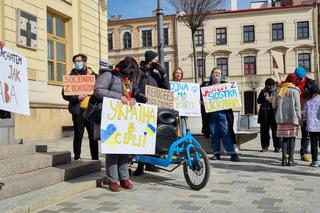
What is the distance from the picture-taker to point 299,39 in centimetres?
4550

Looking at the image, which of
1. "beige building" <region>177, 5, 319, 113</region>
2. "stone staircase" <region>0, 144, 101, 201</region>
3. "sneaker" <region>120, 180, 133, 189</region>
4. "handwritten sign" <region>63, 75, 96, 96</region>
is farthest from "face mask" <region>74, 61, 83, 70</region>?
"beige building" <region>177, 5, 319, 113</region>

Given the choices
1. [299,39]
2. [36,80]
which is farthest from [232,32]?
[36,80]

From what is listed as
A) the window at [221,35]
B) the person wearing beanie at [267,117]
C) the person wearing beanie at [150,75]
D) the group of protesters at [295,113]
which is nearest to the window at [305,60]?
the window at [221,35]

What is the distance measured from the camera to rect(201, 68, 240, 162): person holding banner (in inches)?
344

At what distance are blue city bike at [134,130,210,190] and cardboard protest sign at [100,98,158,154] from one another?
0.82 feet

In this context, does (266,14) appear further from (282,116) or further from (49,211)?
(49,211)

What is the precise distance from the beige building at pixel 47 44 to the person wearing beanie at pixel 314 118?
7.76 metres

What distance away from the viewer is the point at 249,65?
46.9 meters

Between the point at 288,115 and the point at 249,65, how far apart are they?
131ft

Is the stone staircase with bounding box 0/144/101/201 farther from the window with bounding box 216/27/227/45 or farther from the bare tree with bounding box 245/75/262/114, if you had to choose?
the window with bounding box 216/27/227/45

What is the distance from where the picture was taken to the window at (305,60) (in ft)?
149

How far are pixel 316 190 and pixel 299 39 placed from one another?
4230 centimetres

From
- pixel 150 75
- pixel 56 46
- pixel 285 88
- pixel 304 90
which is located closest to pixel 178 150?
pixel 150 75

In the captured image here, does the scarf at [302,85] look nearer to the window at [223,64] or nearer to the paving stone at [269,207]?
the paving stone at [269,207]
